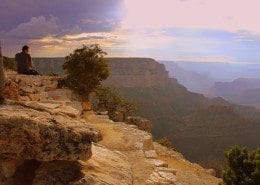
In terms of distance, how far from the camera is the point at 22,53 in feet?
84.7

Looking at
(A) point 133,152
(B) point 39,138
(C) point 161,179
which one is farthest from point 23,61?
(B) point 39,138

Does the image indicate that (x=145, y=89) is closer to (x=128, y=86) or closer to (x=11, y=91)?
(x=128, y=86)

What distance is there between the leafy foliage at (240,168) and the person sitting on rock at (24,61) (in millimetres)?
13567

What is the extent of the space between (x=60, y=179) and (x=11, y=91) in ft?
17.8

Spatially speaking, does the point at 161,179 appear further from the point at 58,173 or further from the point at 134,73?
the point at 134,73

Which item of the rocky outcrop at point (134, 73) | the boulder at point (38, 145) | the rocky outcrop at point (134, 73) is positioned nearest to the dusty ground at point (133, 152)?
the boulder at point (38, 145)

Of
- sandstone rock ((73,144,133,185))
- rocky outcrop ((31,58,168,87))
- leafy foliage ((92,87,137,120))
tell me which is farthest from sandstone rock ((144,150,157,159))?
rocky outcrop ((31,58,168,87))

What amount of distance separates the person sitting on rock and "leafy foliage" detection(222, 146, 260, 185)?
13.6 metres

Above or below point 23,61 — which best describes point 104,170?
below

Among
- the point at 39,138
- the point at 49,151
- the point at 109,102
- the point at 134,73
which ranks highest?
the point at 39,138

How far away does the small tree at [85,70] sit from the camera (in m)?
29.4

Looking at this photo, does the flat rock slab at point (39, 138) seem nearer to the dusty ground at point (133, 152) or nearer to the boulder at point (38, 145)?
the boulder at point (38, 145)

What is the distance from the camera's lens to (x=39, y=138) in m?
10.7

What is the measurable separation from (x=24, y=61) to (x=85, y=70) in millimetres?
4525
